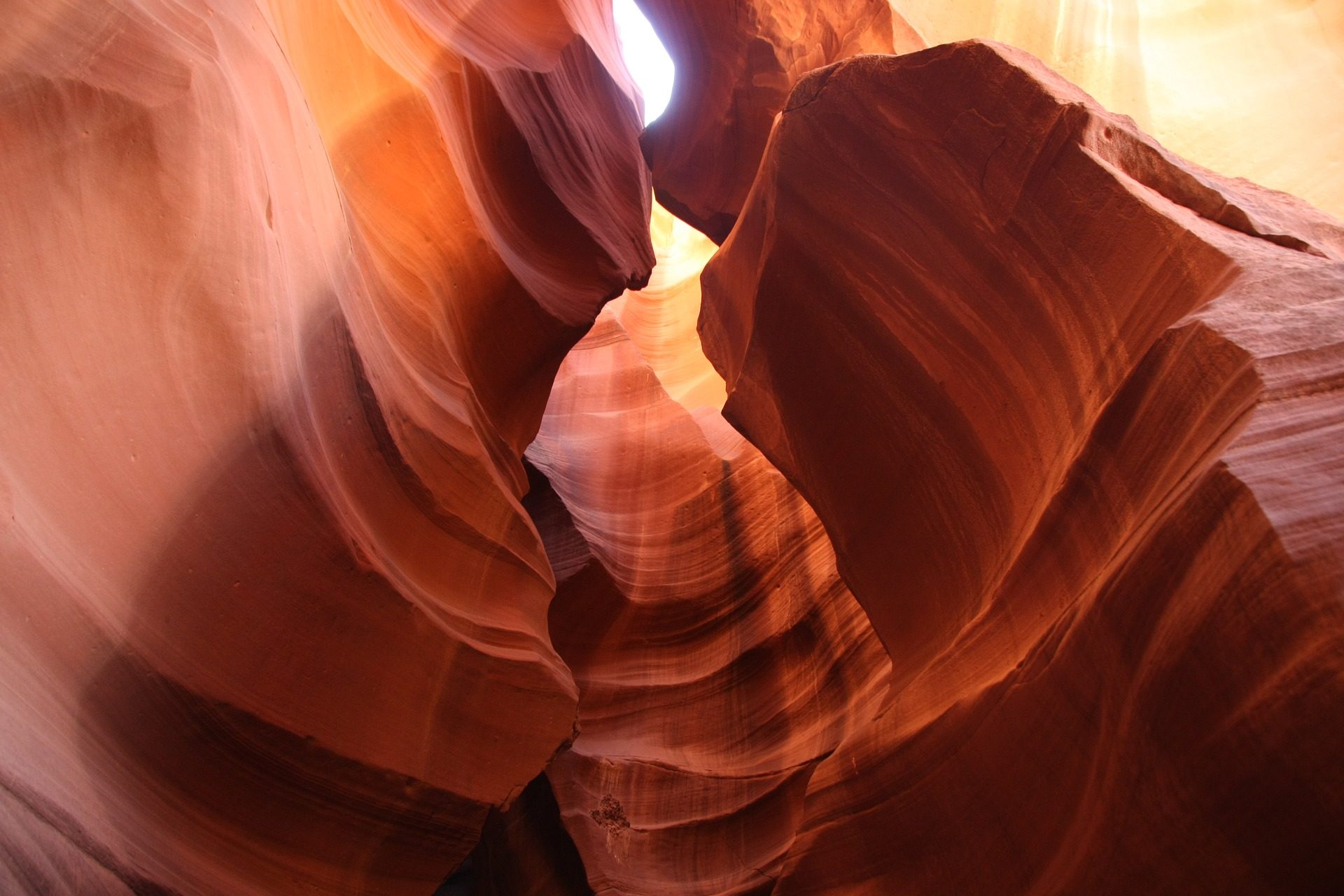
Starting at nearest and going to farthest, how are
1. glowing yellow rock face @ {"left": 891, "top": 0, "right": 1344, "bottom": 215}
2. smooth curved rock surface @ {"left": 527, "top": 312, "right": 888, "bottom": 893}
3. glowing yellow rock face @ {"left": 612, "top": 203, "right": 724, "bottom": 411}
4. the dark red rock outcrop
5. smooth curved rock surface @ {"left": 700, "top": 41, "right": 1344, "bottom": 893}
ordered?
smooth curved rock surface @ {"left": 700, "top": 41, "right": 1344, "bottom": 893}, glowing yellow rock face @ {"left": 891, "top": 0, "right": 1344, "bottom": 215}, smooth curved rock surface @ {"left": 527, "top": 312, "right": 888, "bottom": 893}, the dark red rock outcrop, glowing yellow rock face @ {"left": 612, "top": 203, "right": 724, "bottom": 411}

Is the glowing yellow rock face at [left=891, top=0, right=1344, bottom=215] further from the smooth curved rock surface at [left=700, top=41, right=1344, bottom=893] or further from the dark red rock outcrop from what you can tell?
the smooth curved rock surface at [left=700, top=41, right=1344, bottom=893]

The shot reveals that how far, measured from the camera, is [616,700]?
20.7 feet

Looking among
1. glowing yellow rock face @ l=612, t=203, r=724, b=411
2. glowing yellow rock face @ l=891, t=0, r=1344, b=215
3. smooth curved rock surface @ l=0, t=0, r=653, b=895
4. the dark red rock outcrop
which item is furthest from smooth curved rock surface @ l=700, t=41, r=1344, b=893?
glowing yellow rock face @ l=612, t=203, r=724, b=411

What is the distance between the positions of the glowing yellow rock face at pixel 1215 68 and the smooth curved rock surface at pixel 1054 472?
226cm

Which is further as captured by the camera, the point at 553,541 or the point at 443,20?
the point at 553,541

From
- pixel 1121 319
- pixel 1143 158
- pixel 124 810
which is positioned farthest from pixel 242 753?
pixel 1143 158

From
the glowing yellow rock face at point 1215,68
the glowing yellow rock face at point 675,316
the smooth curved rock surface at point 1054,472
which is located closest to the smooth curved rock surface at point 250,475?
the smooth curved rock surface at point 1054,472

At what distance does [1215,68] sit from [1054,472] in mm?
4306

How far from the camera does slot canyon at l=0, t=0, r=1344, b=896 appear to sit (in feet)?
7.28

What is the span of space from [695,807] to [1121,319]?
3.97 m

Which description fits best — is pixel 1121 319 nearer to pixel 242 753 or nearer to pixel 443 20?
pixel 242 753

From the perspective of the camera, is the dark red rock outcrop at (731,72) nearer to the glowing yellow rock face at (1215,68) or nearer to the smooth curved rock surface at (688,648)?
the glowing yellow rock face at (1215,68)

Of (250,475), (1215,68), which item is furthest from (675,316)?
(250,475)

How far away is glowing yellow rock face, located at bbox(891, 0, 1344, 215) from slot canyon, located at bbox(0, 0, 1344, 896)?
0.13ft
